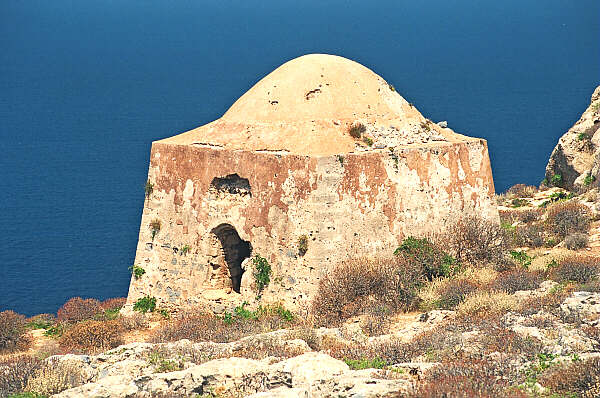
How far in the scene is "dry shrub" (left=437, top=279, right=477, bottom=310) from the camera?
701 inches

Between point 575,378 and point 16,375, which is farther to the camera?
point 16,375

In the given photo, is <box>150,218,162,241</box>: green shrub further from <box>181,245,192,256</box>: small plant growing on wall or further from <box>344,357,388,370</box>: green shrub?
<box>344,357,388,370</box>: green shrub

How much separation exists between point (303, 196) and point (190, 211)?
3.55 m

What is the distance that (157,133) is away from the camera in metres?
73.5

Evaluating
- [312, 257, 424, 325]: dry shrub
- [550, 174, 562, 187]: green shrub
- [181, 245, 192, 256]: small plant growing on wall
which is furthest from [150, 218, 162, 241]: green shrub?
[550, 174, 562, 187]: green shrub

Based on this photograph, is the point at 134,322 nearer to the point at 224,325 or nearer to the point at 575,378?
the point at 224,325

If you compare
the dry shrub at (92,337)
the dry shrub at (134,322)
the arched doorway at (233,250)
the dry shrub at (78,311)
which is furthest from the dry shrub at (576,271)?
the dry shrub at (78,311)

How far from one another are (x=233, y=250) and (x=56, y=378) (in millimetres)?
9159

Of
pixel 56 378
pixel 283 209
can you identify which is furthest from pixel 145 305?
pixel 56 378

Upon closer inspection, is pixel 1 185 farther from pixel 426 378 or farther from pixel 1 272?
pixel 426 378

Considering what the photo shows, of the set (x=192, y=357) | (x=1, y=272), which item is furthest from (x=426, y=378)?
(x=1, y=272)

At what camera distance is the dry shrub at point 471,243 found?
819 inches

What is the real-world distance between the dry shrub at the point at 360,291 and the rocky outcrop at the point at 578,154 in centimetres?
1611

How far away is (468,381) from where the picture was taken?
1029cm
